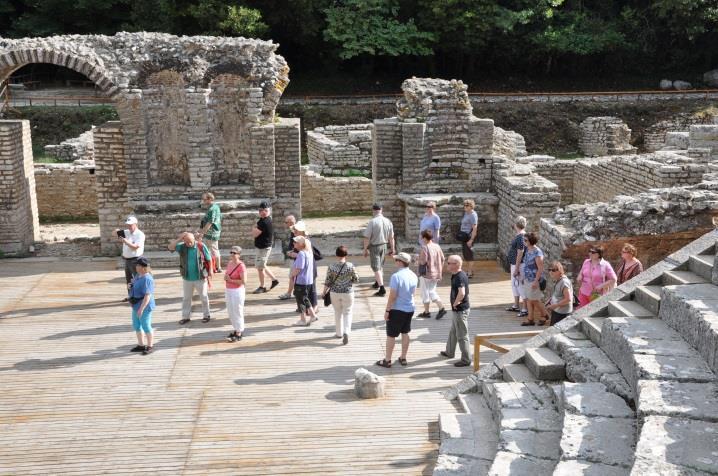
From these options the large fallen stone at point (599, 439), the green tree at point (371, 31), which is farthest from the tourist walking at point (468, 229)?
the green tree at point (371, 31)

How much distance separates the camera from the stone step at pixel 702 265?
8.26 meters

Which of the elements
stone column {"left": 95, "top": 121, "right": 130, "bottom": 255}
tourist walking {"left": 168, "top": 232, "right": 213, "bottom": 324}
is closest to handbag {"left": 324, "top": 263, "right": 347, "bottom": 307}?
tourist walking {"left": 168, "top": 232, "right": 213, "bottom": 324}

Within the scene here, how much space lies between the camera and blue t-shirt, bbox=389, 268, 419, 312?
9.81 metres

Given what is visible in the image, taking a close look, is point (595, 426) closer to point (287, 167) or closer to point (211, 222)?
point (211, 222)

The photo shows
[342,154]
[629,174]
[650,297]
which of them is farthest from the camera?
[342,154]

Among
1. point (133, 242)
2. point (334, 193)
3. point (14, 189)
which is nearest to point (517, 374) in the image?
point (133, 242)

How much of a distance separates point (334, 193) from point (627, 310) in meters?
13.0

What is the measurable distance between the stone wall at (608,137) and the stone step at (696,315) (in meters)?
24.2

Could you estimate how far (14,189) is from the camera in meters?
16.0

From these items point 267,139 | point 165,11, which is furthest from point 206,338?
point 165,11

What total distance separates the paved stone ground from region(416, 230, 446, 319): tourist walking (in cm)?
31

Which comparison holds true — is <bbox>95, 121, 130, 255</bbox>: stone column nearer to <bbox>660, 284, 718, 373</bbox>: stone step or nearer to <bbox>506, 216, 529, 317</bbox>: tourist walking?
<bbox>506, 216, 529, 317</bbox>: tourist walking

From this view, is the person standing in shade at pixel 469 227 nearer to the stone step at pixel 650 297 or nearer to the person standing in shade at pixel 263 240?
the person standing in shade at pixel 263 240

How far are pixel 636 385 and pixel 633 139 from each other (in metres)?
30.4
